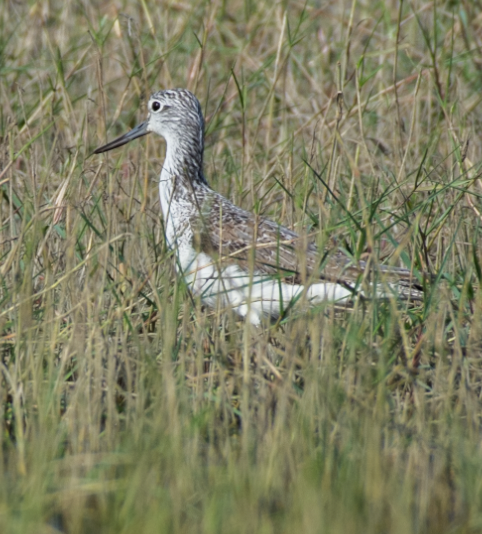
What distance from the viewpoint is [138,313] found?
13.5ft

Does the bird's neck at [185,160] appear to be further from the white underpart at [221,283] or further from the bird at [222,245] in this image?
the white underpart at [221,283]

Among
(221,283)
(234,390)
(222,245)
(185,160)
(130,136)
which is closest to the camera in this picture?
(234,390)

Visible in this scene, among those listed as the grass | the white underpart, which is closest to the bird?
the white underpart

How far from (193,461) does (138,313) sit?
1288 millimetres

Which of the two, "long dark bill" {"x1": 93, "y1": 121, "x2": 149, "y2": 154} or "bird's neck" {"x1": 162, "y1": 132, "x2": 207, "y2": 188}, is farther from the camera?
"long dark bill" {"x1": 93, "y1": 121, "x2": 149, "y2": 154}

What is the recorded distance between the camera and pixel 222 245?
178 inches

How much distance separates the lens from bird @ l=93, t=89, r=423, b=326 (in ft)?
13.2

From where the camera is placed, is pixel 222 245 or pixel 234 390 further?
pixel 222 245

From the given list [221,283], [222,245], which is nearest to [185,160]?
[222,245]

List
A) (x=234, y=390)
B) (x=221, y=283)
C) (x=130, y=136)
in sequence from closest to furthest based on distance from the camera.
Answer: (x=234, y=390)
(x=221, y=283)
(x=130, y=136)

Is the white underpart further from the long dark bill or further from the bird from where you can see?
the long dark bill

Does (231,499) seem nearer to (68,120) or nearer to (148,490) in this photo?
(148,490)

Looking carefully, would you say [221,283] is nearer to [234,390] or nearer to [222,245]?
[222,245]

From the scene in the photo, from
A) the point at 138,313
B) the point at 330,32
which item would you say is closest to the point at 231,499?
the point at 138,313
